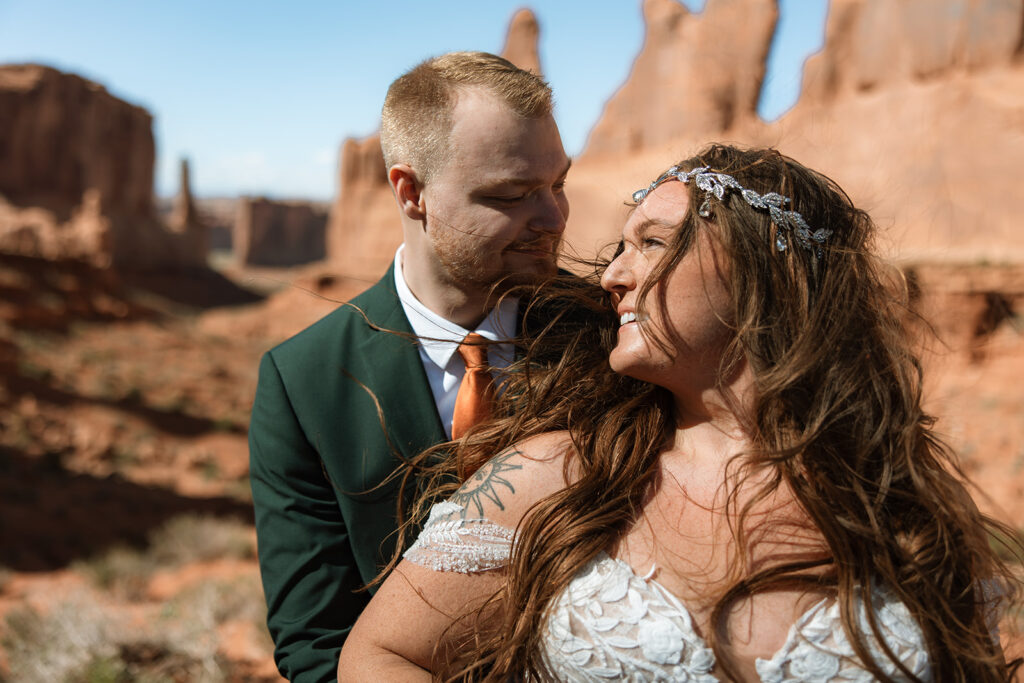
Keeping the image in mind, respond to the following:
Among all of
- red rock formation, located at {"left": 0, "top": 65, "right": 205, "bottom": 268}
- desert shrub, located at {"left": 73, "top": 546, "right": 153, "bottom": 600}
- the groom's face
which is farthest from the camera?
red rock formation, located at {"left": 0, "top": 65, "right": 205, "bottom": 268}

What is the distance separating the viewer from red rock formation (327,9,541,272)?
26.1 m

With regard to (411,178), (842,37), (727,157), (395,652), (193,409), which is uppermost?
(842,37)

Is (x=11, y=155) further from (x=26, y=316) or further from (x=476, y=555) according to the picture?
(x=476, y=555)

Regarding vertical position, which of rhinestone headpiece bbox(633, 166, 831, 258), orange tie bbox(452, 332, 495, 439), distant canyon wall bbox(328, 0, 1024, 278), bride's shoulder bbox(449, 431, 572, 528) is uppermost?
distant canyon wall bbox(328, 0, 1024, 278)

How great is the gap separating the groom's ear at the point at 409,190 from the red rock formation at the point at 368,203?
2276cm

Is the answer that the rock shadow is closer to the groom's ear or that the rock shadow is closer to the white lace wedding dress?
the groom's ear

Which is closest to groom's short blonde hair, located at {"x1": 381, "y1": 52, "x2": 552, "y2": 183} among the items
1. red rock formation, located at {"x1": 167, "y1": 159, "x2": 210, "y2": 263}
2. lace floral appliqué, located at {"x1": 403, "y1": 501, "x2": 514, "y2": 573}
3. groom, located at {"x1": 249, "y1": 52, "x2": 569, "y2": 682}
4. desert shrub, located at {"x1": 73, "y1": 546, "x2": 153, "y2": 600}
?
groom, located at {"x1": 249, "y1": 52, "x2": 569, "y2": 682}

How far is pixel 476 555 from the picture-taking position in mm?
1644

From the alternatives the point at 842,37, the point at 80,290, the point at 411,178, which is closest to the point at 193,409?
the point at 80,290

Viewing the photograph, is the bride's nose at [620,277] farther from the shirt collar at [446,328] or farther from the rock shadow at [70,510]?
the rock shadow at [70,510]

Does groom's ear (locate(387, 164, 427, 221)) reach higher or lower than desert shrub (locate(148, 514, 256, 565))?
higher

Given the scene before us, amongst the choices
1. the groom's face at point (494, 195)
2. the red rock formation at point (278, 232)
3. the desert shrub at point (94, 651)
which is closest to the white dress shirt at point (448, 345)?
the groom's face at point (494, 195)

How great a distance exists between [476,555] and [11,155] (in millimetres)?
37471

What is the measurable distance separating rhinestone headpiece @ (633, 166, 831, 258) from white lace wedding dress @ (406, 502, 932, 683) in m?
0.76
